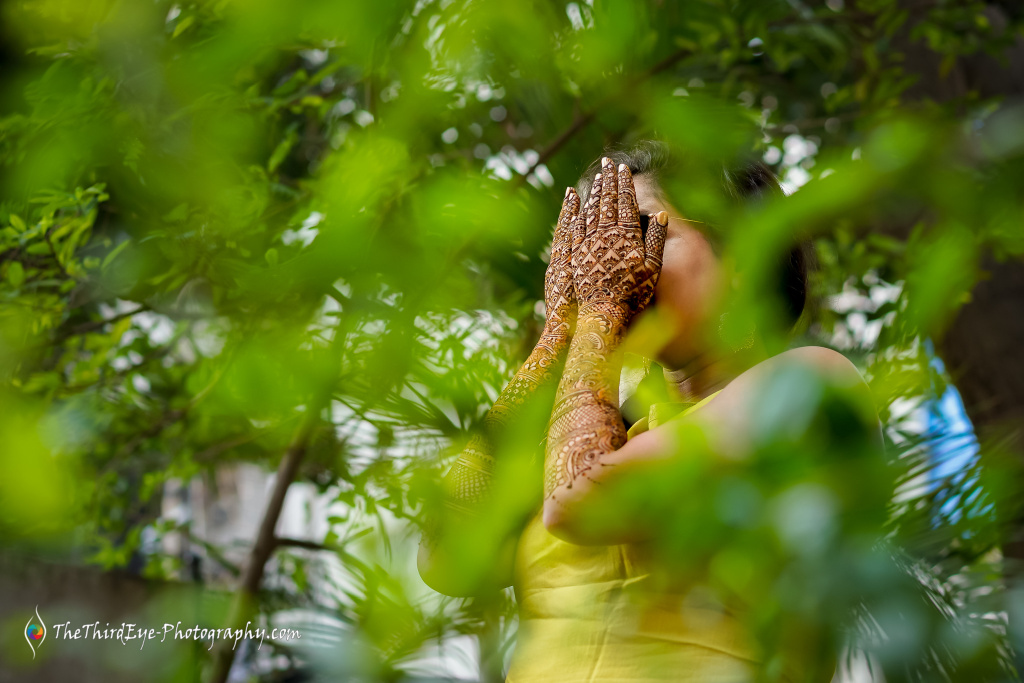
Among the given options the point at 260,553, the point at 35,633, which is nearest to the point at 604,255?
the point at 260,553

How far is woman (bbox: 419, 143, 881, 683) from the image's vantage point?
2.39 feet

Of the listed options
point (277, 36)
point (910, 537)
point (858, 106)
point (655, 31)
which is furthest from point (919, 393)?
point (858, 106)

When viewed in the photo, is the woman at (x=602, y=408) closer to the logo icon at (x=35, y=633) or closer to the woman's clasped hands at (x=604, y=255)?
the woman's clasped hands at (x=604, y=255)

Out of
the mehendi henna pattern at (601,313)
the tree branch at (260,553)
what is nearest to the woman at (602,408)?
the mehendi henna pattern at (601,313)

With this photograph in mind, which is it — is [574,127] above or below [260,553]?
above

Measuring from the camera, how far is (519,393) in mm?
969

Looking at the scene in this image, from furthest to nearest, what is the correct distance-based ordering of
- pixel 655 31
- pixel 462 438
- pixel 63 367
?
pixel 63 367, pixel 655 31, pixel 462 438

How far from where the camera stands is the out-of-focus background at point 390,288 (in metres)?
0.35

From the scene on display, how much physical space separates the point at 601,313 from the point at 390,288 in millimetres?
235

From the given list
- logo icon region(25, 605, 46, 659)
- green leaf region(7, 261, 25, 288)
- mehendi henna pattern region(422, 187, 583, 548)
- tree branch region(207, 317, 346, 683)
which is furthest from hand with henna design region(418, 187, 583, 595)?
logo icon region(25, 605, 46, 659)

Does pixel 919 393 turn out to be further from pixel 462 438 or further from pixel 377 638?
pixel 462 438

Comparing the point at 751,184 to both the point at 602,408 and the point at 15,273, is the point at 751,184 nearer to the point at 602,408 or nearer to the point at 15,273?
the point at 602,408

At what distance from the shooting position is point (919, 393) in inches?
16.3

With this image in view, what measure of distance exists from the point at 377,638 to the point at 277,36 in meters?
0.53
